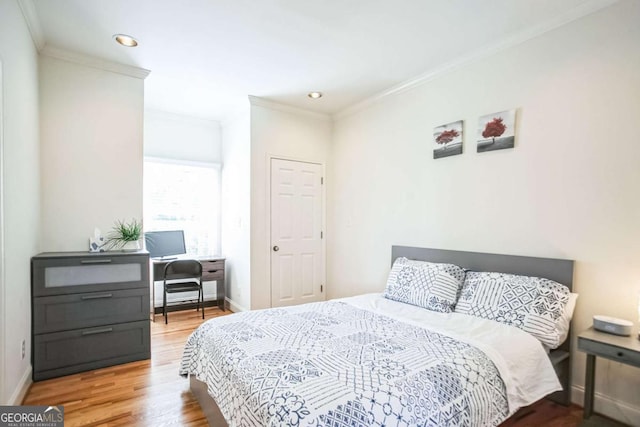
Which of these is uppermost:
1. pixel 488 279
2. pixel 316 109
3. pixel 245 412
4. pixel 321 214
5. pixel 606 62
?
→ pixel 316 109

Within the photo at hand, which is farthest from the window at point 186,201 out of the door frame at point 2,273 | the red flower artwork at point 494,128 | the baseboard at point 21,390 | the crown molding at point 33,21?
the red flower artwork at point 494,128

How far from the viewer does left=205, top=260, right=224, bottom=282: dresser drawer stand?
4402 mm

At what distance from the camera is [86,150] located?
9.75 feet

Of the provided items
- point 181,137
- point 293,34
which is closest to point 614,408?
point 293,34

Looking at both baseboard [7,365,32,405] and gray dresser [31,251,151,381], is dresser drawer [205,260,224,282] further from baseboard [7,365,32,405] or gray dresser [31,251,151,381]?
baseboard [7,365,32,405]

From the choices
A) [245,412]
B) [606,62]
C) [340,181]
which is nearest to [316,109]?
[340,181]

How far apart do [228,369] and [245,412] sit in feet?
0.96

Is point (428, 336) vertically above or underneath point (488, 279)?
underneath

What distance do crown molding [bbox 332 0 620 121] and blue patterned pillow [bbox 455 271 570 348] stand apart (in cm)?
182

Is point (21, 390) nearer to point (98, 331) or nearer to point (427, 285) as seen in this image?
point (98, 331)

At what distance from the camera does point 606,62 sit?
2109 millimetres

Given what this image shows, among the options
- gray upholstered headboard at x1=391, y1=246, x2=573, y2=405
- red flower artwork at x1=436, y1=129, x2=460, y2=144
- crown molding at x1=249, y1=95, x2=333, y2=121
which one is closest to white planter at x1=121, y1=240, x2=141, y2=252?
crown molding at x1=249, y1=95, x2=333, y2=121

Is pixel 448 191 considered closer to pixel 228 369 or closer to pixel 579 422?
pixel 579 422

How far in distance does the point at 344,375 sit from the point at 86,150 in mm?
3019
